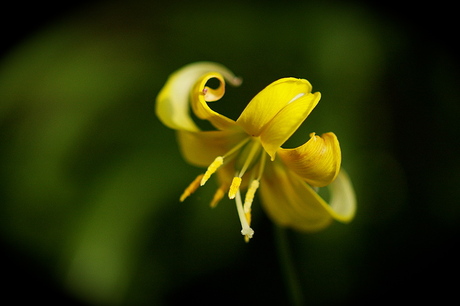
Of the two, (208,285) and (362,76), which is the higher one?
(362,76)

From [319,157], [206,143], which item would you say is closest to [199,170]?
[206,143]

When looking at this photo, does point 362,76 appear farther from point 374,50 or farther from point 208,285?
point 208,285

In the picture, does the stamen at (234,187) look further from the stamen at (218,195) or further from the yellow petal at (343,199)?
the yellow petal at (343,199)

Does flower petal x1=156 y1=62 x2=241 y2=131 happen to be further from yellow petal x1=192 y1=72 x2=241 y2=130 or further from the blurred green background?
the blurred green background

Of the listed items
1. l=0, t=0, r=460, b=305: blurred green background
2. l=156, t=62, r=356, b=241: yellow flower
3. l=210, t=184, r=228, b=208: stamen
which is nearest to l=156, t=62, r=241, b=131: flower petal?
l=156, t=62, r=356, b=241: yellow flower

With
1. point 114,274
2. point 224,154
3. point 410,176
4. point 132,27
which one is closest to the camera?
point 224,154

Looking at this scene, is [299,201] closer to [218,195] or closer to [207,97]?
[218,195]

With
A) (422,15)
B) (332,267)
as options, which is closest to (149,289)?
(332,267)
